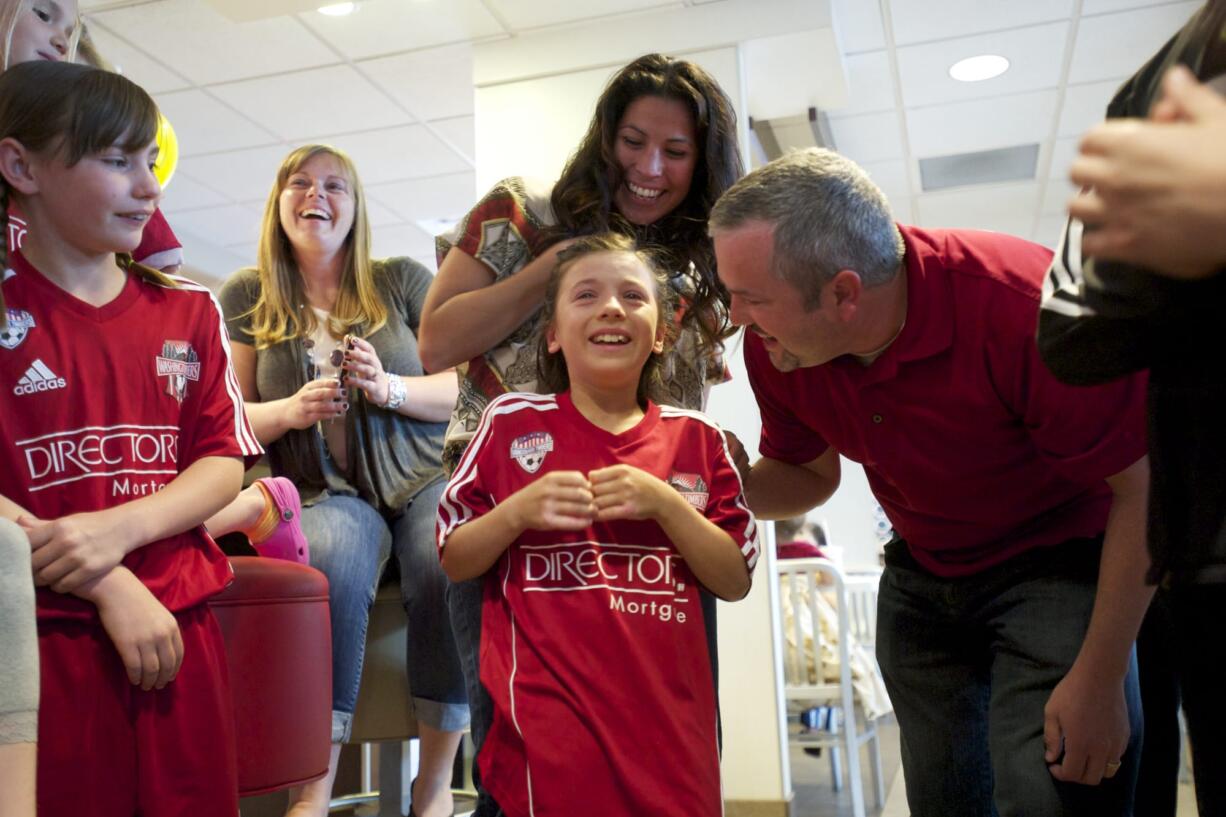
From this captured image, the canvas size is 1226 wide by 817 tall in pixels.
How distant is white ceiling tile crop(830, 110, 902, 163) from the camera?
17.4 feet

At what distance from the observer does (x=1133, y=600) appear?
124 cm

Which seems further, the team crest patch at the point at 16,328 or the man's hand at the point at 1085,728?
the team crest patch at the point at 16,328

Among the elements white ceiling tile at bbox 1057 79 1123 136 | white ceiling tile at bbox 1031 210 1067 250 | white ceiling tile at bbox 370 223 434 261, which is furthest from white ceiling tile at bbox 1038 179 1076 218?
white ceiling tile at bbox 370 223 434 261

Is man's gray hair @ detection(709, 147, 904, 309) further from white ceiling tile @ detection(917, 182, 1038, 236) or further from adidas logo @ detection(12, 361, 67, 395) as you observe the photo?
white ceiling tile @ detection(917, 182, 1038, 236)

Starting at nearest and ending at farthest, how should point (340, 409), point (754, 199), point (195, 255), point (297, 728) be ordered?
point (754, 199), point (297, 728), point (340, 409), point (195, 255)

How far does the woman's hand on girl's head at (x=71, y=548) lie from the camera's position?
50.9 inches

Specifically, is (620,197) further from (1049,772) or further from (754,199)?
(1049,772)

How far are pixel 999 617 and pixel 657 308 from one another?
2.11 ft

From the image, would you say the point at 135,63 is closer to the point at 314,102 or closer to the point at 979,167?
the point at 314,102

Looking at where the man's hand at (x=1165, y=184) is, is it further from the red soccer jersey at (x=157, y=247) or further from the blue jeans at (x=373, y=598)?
the blue jeans at (x=373, y=598)

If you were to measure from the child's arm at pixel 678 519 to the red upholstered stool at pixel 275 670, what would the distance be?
0.69 metres

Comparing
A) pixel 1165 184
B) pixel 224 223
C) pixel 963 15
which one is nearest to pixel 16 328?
pixel 1165 184

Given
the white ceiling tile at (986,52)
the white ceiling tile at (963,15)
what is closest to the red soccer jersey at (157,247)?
the white ceiling tile at (963,15)

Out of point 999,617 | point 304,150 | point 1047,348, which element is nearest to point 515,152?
point 304,150
